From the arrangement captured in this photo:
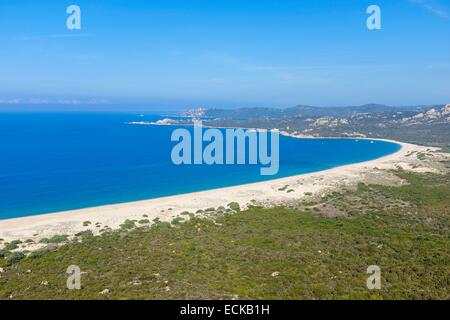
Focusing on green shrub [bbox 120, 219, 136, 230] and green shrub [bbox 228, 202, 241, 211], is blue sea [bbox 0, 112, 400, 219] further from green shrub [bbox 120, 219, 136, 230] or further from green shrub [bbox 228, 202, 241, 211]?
green shrub [bbox 228, 202, 241, 211]

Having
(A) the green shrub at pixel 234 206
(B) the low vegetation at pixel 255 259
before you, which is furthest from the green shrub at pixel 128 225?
(A) the green shrub at pixel 234 206

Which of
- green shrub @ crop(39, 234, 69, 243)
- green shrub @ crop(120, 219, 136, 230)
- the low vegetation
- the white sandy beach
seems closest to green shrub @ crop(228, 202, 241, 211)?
the white sandy beach

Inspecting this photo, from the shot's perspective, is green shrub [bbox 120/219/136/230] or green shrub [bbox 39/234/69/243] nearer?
green shrub [bbox 39/234/69/243]

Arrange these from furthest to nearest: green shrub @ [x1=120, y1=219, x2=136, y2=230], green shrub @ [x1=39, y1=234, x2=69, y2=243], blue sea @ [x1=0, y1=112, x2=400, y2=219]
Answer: blue sea @ [x1=0, y1=112, x2=400, y2=219] → green shrub @ [x1=120, y1=219, x2=136, y2=230] → green shrub @ [x1=39, y1=234, x2=69, y2=243]

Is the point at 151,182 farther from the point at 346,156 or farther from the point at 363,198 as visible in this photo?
the point at 346,156

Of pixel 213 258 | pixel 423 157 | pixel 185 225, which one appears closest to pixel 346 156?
pixel 423 157

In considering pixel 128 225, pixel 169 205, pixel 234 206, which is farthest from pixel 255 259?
pixel 169 205

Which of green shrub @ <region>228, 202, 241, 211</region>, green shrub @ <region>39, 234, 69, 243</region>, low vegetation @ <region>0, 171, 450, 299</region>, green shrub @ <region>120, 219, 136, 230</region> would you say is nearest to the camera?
low vegetation @ <region>0, 171, 450, 299</region>
